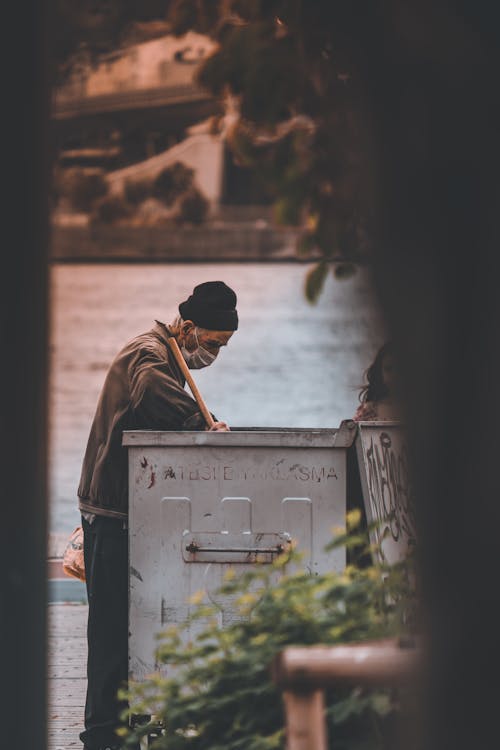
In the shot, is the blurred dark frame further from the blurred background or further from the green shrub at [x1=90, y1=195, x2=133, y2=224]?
the green shrub at [x1=90, y1=195, x2=133, y2=224]

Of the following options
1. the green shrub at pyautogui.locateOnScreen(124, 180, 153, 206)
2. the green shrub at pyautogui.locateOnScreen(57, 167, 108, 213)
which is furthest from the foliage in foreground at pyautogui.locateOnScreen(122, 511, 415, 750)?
the green shrub at pyautogui.locateOnScreen(124, 180, 153, 206)

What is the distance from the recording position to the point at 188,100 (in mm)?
35406

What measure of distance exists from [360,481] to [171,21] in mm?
1957

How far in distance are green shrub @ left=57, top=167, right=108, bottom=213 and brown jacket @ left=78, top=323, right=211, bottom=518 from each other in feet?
92.8

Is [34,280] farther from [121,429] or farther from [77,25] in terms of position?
[77,25]

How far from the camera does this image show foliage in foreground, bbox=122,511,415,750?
101 inches

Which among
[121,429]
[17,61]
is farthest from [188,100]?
[17,61]

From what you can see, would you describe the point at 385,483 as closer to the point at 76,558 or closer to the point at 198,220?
the point at 76,558

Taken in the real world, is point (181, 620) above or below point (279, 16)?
below

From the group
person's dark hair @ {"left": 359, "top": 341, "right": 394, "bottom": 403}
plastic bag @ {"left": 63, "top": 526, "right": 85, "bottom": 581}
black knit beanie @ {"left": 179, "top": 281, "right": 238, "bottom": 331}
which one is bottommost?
plastic bag @ {"left": 63, "top": 526, "right": 85, "bottom": 581}

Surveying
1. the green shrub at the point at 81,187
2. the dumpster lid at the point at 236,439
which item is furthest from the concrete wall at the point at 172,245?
the dumpster lid at the point at 236,439

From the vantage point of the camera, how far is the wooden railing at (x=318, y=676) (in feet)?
6.87

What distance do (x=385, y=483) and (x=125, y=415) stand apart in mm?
1005

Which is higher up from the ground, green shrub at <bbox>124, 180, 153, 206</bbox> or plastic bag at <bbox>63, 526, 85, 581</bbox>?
green shrub at <bbox>124, 180, 153, 206</bbox>
